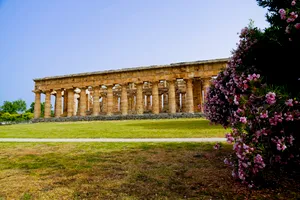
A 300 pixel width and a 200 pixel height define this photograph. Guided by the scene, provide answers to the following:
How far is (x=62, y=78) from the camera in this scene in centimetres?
4525

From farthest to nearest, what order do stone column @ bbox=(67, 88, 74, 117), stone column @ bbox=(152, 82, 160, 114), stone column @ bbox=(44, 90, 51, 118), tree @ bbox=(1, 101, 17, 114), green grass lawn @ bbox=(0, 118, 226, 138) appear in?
tree @ bbox=(1, 101, 17, 114)
stone column @ bbox=(44, 90, 51, 118)
stone column @ bbox=(67, 88, 74, 117)
stone column @ bbox=(152, 82, 160, 114)
green grass lawn @ bbox=(0, 118, 226, 138)

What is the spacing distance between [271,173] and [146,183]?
2.93m

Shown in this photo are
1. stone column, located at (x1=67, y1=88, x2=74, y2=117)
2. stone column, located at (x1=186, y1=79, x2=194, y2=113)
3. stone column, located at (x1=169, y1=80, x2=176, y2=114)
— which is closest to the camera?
stone column, located at (x1=186, y1=79, x2=194, y2=113)

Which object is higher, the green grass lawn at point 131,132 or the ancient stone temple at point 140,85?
the ancient stone temple at point 140,85

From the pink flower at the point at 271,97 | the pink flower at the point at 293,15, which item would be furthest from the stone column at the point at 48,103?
the pink flower at the point at 293,15

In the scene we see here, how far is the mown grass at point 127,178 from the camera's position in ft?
13.9

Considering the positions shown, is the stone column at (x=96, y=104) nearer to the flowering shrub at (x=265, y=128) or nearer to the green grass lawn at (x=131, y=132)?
the green grass lawn at (x=131, y=132)

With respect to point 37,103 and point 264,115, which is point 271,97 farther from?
point 37,103

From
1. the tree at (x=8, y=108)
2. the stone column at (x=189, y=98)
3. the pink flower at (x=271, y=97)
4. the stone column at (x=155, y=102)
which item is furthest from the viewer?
the tree at (x=8, y=108)

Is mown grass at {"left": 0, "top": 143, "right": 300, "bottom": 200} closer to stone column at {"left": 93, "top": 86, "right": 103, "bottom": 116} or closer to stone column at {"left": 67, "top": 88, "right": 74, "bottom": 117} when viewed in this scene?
stone column at {"left": 93, "top": 86, "right": 103, "bottom": 116}

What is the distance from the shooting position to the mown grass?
4230mm

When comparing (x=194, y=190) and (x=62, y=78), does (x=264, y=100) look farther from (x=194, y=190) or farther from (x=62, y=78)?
(x=62, y=78)

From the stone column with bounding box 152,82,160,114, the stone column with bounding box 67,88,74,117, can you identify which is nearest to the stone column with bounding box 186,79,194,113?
the stone column with bounding box 152,82,160,114

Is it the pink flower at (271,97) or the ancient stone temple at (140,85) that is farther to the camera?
the ancient stone temple at (140,85)
